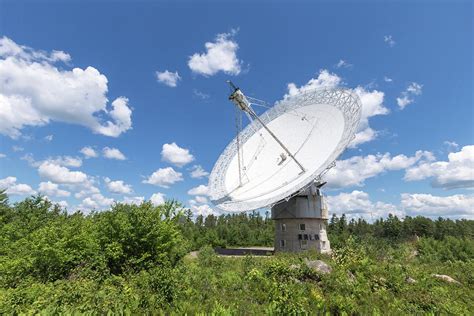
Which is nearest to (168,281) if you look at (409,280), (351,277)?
(351,277)

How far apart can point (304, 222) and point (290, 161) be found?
7628mm

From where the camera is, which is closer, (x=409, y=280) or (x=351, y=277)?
(x=351, y=277)

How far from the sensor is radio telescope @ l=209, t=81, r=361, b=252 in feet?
93.0

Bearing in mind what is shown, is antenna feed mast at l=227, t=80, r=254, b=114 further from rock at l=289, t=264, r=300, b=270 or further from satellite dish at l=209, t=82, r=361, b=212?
rock at l=289, t=264, r=300, b=270

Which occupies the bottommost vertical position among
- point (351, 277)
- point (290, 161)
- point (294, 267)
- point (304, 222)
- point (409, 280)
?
point (409, 280)

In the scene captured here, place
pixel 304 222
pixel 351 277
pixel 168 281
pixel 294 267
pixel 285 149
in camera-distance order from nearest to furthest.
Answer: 1. pixel 168 281
2. pixel 351 277
3. pixel 294 267
4. pixel 285 149
5. pixel 304 222

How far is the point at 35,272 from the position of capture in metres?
18.8

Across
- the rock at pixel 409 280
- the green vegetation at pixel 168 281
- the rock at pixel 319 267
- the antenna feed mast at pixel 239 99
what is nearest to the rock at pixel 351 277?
the green vegetation at pixel 168 281

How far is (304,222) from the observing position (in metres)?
34.0

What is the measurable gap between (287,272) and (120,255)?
10855 millimetres

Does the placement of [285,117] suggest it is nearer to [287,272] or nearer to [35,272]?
[287,272]

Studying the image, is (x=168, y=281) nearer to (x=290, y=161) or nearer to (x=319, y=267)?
(x=319, y=267)

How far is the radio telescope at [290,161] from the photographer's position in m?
28.3

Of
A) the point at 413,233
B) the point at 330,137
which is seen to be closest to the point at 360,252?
the point at 330,137
